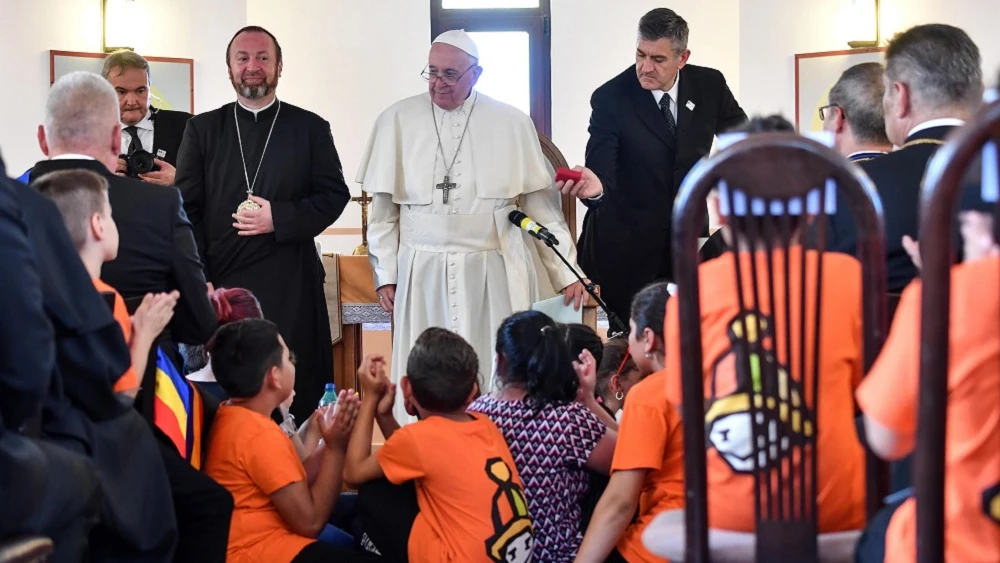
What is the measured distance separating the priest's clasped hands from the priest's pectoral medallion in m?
0.01

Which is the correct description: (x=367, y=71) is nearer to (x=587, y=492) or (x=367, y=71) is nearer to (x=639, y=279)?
(x=639, y=279)

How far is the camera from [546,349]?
2842 millimetres

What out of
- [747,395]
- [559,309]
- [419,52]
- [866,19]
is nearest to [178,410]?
[747,395]

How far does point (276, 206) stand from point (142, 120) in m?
0.85

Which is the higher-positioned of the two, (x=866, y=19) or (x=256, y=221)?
(x=866, y=19)

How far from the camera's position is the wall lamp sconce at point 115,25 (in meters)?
7.83

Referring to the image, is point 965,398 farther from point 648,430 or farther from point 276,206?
point 276,206

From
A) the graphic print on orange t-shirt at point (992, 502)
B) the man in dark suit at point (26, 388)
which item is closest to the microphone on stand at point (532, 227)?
the man in dark suit at point (26, 388)

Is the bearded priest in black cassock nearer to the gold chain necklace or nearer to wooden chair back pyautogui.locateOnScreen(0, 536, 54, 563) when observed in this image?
the gold chain necklace

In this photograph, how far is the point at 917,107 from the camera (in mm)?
2625

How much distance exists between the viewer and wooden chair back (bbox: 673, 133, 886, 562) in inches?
59.4

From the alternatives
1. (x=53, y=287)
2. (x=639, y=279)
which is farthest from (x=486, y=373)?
(x=53, y=287)

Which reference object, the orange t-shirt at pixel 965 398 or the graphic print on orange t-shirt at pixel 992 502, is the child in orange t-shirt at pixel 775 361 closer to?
the orange t-shirt at pixel 965 398

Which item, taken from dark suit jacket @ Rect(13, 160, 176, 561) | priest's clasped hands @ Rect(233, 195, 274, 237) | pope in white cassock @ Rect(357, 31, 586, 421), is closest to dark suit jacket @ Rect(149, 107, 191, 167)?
priest's clasped hands @ Rect(233, 195, 274, 237)
